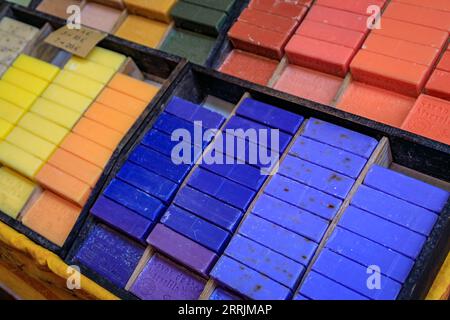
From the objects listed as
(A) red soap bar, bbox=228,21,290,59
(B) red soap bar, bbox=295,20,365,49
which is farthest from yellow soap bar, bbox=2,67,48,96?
(B) red soap bar, bbox=295,20,365,49

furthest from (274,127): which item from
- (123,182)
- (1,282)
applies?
(1,282)

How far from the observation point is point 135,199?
2.25 metres

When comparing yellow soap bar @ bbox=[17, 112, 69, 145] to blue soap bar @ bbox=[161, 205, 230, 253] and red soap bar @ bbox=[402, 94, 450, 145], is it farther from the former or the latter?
red soap bar @ bbox=[402, 94, 450, 145]

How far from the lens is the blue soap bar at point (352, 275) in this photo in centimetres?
174

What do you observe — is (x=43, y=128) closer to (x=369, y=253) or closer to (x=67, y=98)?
(x=67, y=98)

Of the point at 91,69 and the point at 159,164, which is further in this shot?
the point at 91,69

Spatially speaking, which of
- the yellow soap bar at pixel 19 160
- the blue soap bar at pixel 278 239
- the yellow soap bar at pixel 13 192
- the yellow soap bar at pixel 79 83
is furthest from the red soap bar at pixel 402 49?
the yellow soap bar at pixel 13 192

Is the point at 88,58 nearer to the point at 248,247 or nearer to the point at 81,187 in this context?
the point at 81,187

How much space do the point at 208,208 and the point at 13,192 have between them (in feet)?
3.79

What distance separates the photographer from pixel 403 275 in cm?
175

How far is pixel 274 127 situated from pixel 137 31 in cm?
133

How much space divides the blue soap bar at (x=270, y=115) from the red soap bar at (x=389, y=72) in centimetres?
42

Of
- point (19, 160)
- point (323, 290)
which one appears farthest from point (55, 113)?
point (323, 290)

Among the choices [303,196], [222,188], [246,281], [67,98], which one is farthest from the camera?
[67,98]
